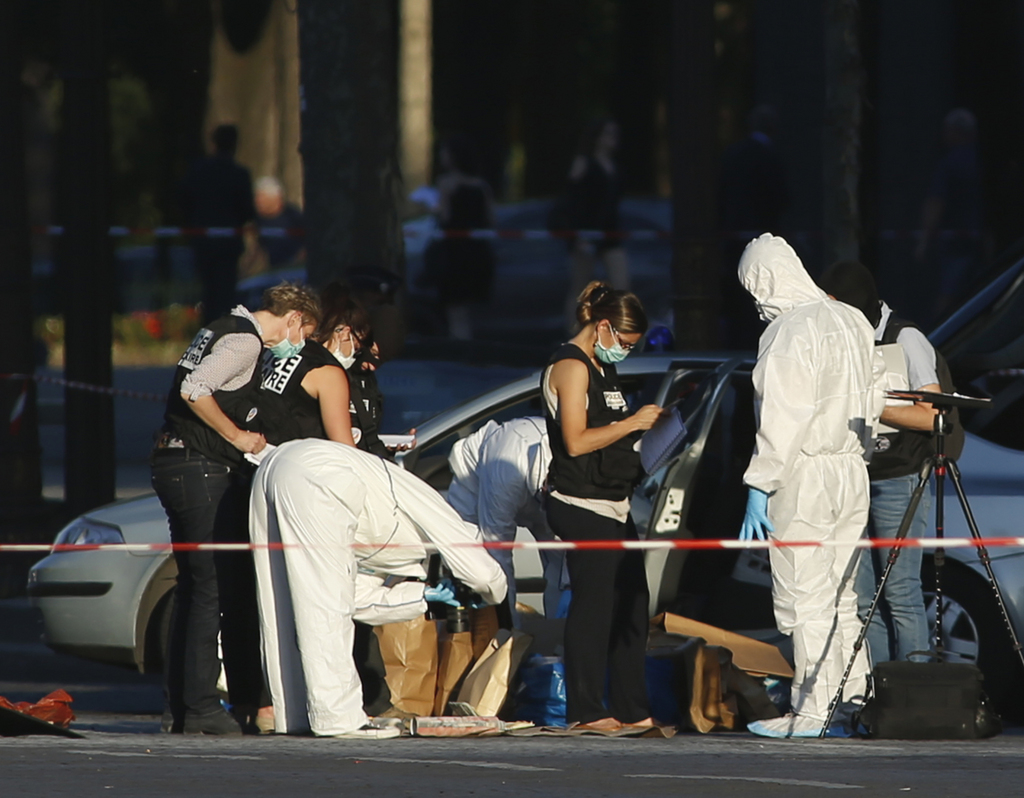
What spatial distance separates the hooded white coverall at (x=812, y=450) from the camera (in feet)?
23.4

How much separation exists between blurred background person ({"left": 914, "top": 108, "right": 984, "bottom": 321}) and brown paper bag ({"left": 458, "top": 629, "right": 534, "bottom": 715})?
27.4 ft

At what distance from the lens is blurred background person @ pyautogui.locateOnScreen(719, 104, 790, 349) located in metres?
15.1

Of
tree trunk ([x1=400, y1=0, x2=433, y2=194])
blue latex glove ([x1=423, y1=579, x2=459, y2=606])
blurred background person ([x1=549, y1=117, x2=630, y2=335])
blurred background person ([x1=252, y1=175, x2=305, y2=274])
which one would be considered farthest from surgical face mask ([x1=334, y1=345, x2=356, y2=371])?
tree trunk ([x1=400, y1=0, x2=433, y2=194])

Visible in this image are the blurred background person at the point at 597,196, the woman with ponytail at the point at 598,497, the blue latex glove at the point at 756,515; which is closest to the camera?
the blue latex glove at the point at 756,515

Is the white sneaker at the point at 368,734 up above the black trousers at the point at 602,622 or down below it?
below

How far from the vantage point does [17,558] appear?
1073 cm

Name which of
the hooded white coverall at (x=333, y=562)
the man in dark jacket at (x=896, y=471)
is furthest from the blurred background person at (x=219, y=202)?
the man in dark jacket at (x=896, y=471)

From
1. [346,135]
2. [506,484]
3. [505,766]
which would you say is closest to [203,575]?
[506,484]

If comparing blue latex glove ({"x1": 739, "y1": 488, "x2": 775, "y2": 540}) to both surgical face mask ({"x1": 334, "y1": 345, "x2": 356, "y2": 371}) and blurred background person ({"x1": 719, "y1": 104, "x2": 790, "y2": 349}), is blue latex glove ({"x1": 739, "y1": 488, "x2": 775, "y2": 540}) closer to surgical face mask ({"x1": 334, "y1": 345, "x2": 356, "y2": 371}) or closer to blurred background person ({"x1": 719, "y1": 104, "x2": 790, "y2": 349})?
surgical face mask ({"x1": 334, "y1": 345, "x2": 356, "y2": 371})

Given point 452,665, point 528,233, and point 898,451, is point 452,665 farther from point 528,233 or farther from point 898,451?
point 528,233

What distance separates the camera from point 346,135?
35.9 ft

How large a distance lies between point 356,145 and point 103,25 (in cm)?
161

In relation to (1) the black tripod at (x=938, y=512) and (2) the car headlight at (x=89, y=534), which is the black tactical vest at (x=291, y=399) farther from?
(1) the black tripod at (x=938, y=512)

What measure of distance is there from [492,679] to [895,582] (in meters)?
1.50
